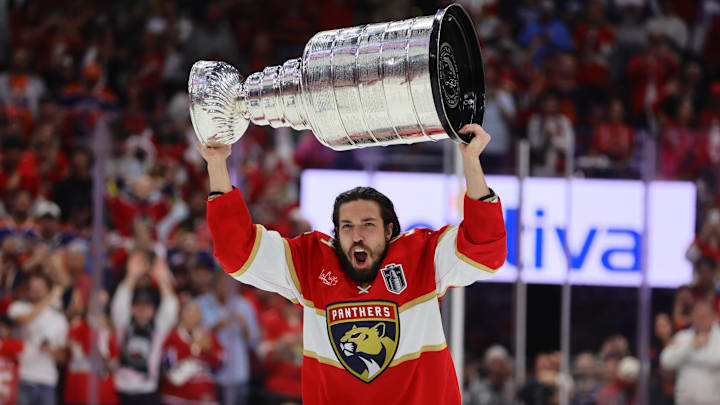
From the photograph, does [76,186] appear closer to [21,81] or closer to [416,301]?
[21,81]

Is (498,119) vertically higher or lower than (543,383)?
higher

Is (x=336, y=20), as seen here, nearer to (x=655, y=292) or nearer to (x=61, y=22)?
(x=61, y=22)

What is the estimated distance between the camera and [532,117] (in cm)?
777

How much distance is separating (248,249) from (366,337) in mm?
464

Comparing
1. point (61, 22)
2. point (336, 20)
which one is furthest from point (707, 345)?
point (61, 22)

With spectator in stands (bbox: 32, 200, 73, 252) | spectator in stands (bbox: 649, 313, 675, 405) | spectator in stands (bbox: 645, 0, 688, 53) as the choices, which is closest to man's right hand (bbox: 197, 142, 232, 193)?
spectator in stands (bbox: 32, 200, 73, 252)

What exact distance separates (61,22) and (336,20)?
2.76 m

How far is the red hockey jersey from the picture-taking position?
119 inches

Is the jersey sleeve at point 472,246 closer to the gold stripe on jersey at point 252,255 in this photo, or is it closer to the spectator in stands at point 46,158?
the gold stripe on jersey at point 252,255

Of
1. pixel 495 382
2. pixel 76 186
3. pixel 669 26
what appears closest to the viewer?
pixel 76 186

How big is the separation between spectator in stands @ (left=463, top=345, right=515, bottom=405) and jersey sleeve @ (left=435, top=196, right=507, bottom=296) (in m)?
3.67

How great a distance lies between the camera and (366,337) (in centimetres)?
304

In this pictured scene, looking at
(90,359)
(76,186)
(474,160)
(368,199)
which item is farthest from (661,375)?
(474,160)

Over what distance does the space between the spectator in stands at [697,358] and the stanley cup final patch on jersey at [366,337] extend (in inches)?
173
